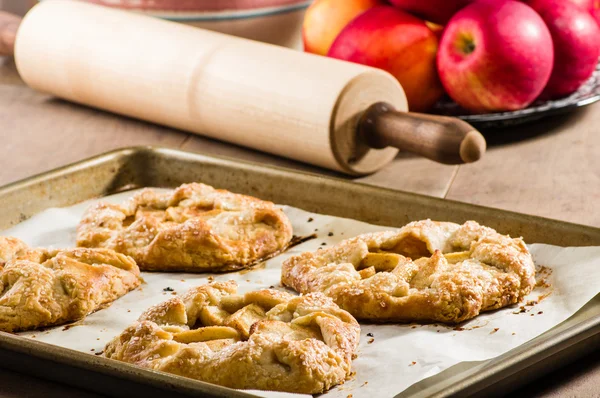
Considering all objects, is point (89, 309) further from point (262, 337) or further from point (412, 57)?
point (412, 57)

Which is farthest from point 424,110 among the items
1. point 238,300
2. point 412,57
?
point 238,300

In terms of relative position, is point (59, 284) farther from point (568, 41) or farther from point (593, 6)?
point (593, 6)

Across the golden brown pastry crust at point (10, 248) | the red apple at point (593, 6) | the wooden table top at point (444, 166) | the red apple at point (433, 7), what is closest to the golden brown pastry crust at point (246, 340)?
the golden brown pastry crust at point (10, 248)

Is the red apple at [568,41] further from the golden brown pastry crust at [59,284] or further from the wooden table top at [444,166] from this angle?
the golden brown pastry crust at [59,284]

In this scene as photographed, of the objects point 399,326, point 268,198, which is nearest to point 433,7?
point 268,198

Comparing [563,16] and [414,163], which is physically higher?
[563,16]

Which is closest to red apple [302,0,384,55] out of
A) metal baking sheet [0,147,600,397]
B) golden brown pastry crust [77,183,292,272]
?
metal baking sheet [0,147,600,397]
